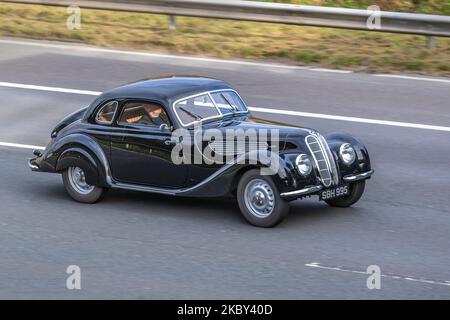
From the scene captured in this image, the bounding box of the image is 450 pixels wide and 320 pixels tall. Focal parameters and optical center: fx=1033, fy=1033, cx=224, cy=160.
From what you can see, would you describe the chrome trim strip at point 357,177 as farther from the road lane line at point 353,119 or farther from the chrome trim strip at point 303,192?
the road lane line at point 353,119

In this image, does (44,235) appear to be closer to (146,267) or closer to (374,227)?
(146,267)

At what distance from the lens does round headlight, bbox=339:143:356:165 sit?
11.1 metres

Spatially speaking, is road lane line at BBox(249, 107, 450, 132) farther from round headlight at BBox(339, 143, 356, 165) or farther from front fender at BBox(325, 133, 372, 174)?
round headlight at BBox(339, 143, 356, 165)

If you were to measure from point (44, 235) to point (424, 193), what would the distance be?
4351 millimetres

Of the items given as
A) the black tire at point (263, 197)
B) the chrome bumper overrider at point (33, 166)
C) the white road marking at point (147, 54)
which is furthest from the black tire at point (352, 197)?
the white road marking at point (147, 54)

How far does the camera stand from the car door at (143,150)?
441 inches

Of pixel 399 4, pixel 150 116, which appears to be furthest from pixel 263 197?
pixel 399 4

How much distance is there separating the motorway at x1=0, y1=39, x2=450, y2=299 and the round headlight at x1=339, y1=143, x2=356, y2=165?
0.57 meters

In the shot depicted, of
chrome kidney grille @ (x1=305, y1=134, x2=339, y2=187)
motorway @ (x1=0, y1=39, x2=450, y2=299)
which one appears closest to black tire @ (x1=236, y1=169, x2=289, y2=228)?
motorway @ (x1=0, y1=39, x2=450, y2=299)

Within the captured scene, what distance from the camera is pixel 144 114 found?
11.5m

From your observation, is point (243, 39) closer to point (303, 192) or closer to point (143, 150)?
point (143, 150)

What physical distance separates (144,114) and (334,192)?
2.32 meters

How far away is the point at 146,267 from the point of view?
9680mm

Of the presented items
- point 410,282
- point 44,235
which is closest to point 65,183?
point 44,235
